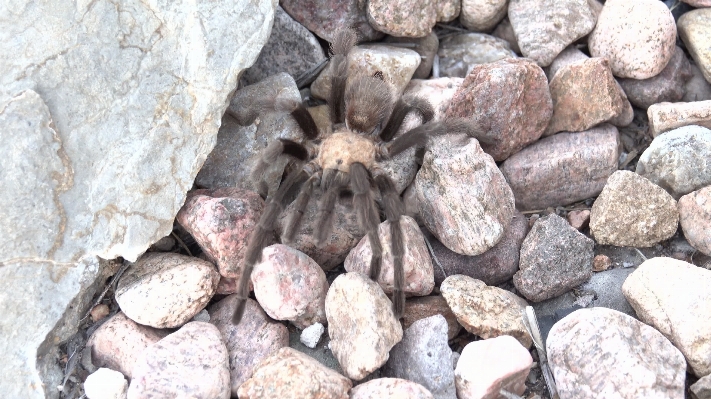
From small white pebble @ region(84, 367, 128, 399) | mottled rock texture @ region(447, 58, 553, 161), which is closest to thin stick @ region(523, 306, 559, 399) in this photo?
mottled rock texture @ region(447, 58, 553, 161)

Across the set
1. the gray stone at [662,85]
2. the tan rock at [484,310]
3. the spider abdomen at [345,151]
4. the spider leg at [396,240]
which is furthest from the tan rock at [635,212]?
the spider abdomen at [345,151]

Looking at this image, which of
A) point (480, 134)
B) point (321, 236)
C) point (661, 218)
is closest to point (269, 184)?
point (321, 236)

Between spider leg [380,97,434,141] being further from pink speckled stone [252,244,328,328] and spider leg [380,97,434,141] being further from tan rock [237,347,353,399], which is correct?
tan rock [237,347,353,399]

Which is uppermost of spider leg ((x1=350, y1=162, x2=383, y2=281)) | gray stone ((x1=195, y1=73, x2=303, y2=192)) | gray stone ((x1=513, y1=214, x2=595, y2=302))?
gray stone ((x1=195, y1=73, x2=303, y2=192))

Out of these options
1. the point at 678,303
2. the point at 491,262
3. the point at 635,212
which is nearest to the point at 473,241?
the point at 491,262

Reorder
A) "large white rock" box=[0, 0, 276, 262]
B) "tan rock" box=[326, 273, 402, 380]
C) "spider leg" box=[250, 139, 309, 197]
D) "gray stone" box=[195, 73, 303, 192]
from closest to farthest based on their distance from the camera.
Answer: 1. "tan rock" box=[326, 273, 402, 380]
2. "large white rock" box=[0, 0, 276, 262]
3. "spider leg" box=[250, 139, 309, 197]
4. "gray stone" box=[195, 73, 303, 192]

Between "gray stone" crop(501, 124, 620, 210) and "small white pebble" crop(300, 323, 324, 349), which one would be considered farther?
"gray stone" crop(501, 124, 620, 210)

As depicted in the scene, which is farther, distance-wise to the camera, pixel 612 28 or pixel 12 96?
pixel 612 28

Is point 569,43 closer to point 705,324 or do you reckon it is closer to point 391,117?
point 391,117
